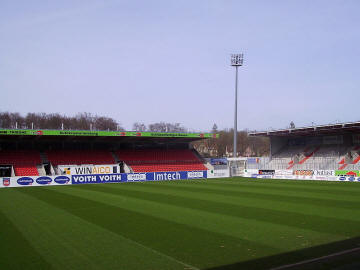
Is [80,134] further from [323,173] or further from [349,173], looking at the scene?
[349,173]

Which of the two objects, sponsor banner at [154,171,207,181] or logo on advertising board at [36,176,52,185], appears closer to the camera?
logo on advertising board at [36,176,52,185]

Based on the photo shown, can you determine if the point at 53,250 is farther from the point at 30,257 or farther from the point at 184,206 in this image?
the point at 184,206

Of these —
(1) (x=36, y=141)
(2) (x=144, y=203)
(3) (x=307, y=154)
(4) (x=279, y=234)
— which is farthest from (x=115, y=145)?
(4) (x=279, y=234)

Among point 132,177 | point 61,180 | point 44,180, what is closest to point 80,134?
point 61,180

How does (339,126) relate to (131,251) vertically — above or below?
above

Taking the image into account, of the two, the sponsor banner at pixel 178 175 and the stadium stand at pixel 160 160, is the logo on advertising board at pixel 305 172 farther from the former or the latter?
the stadium stand at pixel 160 160

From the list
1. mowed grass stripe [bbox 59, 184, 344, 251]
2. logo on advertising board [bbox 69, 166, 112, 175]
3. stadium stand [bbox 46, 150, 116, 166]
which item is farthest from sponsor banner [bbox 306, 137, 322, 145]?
mowed grass stripe [bbox 59, 184, 344, 251]

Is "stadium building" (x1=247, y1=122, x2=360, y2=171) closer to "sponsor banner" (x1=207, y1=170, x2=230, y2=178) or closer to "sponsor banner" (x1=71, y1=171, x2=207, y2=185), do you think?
"sponsor banner" (x1=207, y1=170, x2=230, y2=178)

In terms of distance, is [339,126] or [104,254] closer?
[104,254]

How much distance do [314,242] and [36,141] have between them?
42.1m

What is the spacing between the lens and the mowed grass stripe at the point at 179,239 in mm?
8719

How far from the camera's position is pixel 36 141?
45.4m

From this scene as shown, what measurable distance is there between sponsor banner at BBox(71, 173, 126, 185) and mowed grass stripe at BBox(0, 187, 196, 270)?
72.8 feet

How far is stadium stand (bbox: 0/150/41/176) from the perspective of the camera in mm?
38906
